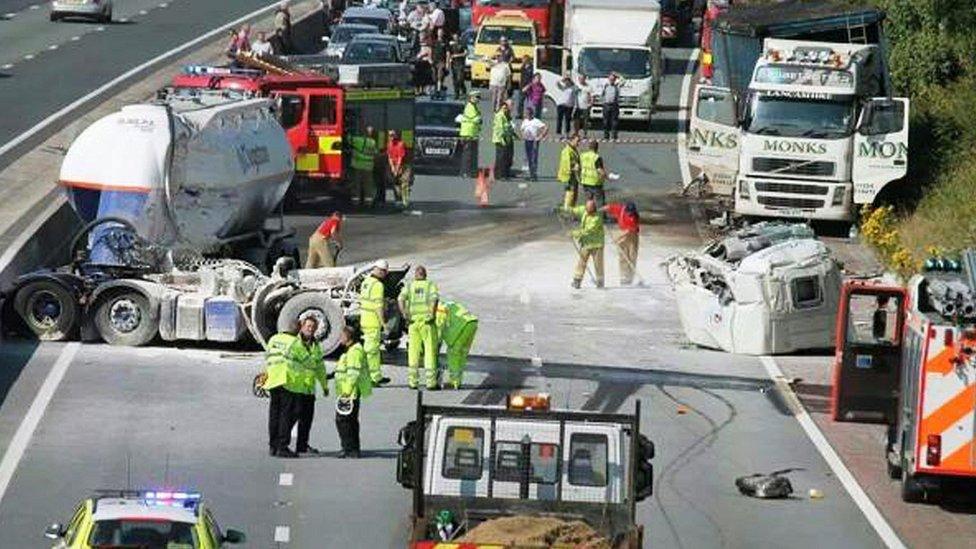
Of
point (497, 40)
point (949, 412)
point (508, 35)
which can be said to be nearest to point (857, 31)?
point (497, 40)

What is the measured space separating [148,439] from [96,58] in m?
40.9

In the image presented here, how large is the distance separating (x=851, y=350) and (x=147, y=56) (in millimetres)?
44239

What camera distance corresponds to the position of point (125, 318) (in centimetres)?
3325

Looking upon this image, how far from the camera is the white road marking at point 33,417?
2644cm

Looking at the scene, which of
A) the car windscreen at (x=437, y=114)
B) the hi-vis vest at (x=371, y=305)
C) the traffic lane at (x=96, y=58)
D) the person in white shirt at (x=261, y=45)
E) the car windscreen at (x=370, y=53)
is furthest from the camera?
the car windscreen at (x=370, y=53)

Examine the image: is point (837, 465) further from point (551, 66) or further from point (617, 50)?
point (551, 66)

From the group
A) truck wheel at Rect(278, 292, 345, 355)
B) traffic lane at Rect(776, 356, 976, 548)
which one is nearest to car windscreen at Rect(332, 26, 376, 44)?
traffic lane at Rect(776, 356, 976, 548)

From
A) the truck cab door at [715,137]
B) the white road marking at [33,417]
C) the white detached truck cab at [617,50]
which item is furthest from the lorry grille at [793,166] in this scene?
the white road marking at [33,417]

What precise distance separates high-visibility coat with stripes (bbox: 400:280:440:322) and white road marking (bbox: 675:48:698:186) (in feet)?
72.3

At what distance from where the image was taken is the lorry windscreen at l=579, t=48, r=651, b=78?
61084 millimetres

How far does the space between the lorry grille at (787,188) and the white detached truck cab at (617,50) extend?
13.3m

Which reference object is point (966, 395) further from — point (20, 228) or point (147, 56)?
point (147, 56)

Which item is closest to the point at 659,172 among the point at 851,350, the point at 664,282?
the point at 664,282

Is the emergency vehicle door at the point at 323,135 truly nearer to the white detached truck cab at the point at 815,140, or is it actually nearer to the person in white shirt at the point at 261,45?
the white detached truck cab at the point at 815,140
